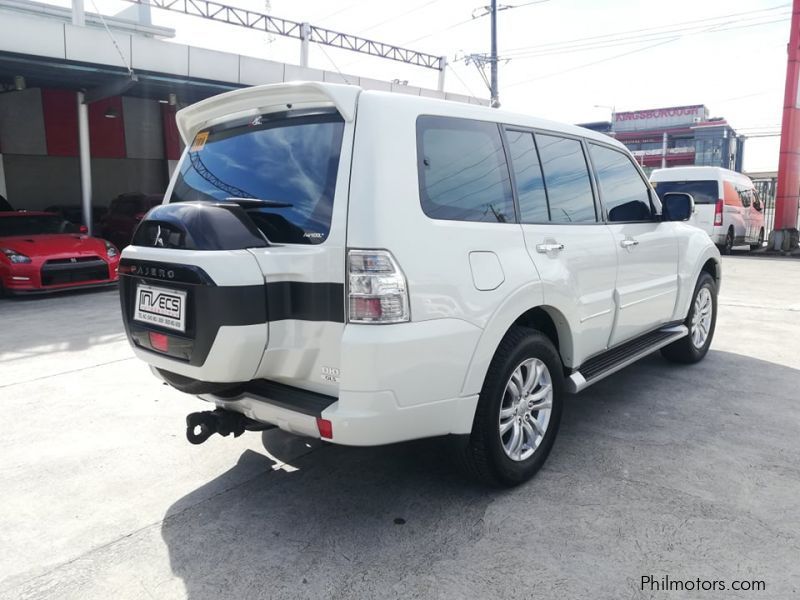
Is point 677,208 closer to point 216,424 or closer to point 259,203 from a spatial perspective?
point 259,203

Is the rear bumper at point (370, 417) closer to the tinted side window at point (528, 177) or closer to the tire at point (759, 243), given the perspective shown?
the tinted side window at point (528, 177)

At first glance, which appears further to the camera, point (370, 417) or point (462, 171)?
point (462, 171)

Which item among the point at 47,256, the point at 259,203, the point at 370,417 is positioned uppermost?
the point at 259,203

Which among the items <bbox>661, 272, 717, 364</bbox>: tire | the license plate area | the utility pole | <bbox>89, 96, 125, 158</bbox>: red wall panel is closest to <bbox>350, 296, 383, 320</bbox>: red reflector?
the license plate area

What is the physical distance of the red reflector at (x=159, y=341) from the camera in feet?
8.63

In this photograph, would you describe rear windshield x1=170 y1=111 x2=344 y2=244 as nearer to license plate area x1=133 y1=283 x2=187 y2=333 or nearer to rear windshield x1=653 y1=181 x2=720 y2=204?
license plate area x1=133 y1=283 x2=187 y2=333

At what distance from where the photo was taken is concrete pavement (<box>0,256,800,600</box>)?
237 centimetres

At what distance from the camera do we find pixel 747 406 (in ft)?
13.9

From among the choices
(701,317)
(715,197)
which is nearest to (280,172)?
(701,317)

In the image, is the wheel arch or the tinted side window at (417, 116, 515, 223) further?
the wheel arch

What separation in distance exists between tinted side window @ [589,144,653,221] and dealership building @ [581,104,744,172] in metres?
62.7

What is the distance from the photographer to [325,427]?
2.41 meters

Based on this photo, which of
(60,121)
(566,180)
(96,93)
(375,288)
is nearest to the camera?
(375,288)

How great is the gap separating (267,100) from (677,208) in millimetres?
3201
